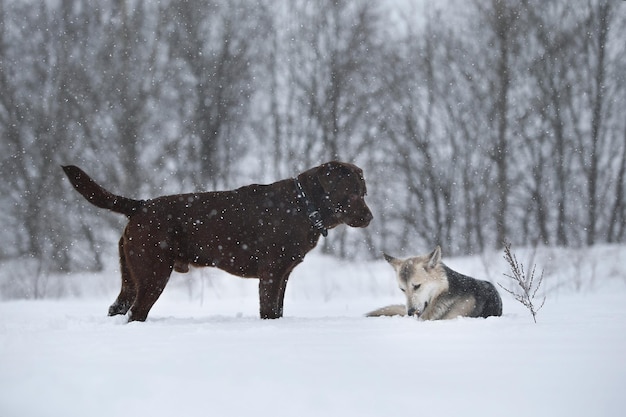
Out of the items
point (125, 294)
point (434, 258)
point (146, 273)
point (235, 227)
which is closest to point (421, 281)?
point (434, 258)

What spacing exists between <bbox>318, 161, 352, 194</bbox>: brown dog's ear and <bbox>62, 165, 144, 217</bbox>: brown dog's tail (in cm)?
157

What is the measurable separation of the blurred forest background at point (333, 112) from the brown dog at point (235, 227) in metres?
11.7

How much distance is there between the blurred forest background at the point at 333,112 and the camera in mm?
16219

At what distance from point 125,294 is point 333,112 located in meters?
13.8

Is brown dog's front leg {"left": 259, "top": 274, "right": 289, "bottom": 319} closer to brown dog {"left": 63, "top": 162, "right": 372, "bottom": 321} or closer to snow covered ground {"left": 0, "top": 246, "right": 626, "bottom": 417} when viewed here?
brown dog {"left": 63, "top": 162, "right": 372, "bottom": 321}

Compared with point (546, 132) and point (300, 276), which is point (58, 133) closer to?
point (300, 276)

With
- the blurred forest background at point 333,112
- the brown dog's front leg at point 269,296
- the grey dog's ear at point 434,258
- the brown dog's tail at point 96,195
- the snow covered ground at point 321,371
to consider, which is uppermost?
the blurred forest background at point 333,112

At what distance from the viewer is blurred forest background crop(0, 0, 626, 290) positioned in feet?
53.2

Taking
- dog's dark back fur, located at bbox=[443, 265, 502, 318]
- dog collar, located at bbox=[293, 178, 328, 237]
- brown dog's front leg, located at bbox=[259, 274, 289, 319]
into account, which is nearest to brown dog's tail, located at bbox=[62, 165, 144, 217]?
brown dog's front leg, located at bbox=[259, 274, 289, 319]

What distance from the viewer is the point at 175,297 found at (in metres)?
10.7

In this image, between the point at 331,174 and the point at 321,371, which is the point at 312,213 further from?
the point at 321,371

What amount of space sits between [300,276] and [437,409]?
9.58 metres

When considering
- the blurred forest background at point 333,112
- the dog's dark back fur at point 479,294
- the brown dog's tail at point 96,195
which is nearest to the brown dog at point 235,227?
the brown dog's tail at point 96,195

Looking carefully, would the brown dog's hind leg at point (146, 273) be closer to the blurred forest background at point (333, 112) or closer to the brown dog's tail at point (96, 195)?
the brown dog's tail at point (96, 195)
